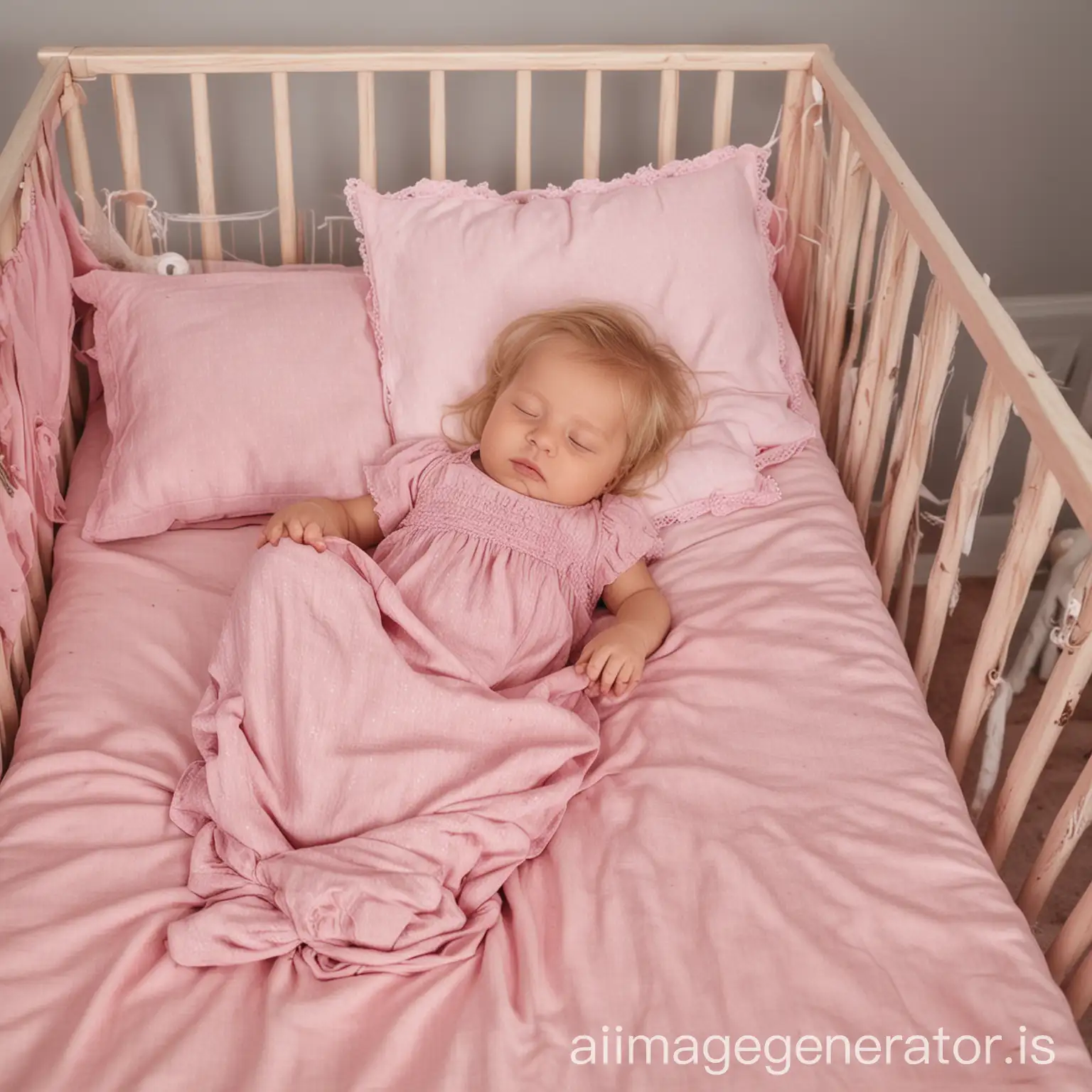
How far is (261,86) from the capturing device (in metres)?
1.80

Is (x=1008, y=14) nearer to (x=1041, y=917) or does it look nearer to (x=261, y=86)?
(x=261, y=86)

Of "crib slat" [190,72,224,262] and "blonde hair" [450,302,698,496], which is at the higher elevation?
"crib slat" [190,72,224,262]

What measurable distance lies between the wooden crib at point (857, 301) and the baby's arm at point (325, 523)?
0.28 m

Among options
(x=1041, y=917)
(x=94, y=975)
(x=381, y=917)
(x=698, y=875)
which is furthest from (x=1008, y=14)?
(x=94, y=975)

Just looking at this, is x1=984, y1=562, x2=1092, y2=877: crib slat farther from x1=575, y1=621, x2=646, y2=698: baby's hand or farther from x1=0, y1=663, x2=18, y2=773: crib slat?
x1=0, y1=663, x2=18, y2=773: crib slat

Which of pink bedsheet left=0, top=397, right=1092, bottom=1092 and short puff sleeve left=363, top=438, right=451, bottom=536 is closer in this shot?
pink bedsheet left=0, top=397, right=1092, bottom=1092

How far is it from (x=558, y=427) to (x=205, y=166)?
0.67 metres

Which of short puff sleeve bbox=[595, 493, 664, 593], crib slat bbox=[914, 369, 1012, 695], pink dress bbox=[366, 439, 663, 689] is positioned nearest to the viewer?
crib slat bbox=[914, 369, 1012, 695]

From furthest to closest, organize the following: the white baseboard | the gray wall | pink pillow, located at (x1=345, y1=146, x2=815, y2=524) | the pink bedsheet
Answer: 1. the white baseboard
2. the gray wall
3. pink pillow, located at (x1=345, y1=146, x2=815, y2=524)
4. the pink bedsheet

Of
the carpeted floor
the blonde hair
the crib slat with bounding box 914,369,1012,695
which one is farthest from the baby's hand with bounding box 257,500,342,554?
the carpeted floor

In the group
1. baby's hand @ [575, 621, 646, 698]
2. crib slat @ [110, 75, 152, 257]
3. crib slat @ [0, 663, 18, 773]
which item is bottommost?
crib slat @ [0, 663, 18, 773]

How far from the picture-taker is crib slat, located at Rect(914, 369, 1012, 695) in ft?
3.86

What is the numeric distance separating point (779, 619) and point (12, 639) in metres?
0.79

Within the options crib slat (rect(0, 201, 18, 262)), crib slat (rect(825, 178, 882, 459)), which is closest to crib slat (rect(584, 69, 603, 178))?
crib slat (rect(825, 178, 882, 459))
